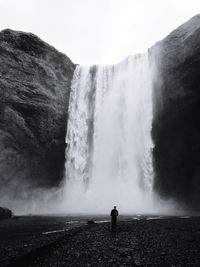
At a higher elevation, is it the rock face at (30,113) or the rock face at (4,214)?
the rock face at (30,113)

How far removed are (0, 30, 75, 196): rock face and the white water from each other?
2739 mm

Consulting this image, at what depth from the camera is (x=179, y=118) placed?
4503cm

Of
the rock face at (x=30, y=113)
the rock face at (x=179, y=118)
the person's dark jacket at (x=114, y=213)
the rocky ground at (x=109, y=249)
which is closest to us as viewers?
the rocky ground at (x=109, y=249)

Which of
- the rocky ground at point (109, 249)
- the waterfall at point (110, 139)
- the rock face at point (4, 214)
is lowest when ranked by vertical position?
the rocky ground at point (109, 249)

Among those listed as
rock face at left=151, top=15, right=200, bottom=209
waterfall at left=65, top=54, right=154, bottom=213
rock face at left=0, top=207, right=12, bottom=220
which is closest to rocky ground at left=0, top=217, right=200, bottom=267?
rock face at left=0, top=207, right=12, bottom=220

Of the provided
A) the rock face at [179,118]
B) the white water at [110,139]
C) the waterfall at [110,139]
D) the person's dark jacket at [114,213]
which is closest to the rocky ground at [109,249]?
the person's dark jacket at [114,213]

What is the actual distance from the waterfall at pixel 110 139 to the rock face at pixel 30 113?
9.47 feet

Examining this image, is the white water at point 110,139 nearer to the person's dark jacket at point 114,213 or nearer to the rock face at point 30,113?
the rock face at point 30,113

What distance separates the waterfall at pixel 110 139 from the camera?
153 feet

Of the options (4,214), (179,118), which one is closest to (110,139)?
(179,118)

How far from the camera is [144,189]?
46.3 meters

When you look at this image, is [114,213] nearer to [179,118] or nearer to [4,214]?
[4,214]

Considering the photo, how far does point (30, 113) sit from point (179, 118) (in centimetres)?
2350

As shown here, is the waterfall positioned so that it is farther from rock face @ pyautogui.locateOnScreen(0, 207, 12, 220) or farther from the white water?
rock face @ pyautogui.locateOnScreen(0, 207, 12, 220)
